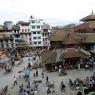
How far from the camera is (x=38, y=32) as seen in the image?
7981cm

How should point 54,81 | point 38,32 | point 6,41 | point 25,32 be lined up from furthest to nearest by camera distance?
point 25,32 → point 38,32 → point 6,41 → point 54,81

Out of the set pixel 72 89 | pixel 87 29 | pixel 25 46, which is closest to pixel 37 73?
pixel 72 89

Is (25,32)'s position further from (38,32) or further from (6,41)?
(6,41)

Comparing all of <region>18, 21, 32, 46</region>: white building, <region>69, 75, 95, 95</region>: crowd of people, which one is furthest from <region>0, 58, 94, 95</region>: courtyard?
<region>18, 21, 32, 46</region>: white building

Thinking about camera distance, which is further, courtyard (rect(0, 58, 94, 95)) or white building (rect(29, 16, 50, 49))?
white building (rect(29, 16, 50, 49))

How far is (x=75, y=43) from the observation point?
42.4 m

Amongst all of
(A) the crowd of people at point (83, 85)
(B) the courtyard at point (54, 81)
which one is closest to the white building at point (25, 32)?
(B) the courtyard at point (54, 81)

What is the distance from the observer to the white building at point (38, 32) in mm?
79312

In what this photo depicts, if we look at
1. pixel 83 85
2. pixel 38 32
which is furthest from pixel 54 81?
pixel 38 32

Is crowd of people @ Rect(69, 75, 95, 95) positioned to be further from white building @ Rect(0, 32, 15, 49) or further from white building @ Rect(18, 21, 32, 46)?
white building @ Rect(18, 21, 32, 46)

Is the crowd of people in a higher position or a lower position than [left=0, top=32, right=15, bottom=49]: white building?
higher

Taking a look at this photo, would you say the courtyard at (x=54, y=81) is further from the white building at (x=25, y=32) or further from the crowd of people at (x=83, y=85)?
the white building at (x=25, y=32)

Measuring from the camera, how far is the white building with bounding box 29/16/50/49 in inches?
3123

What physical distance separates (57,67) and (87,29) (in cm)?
1478
